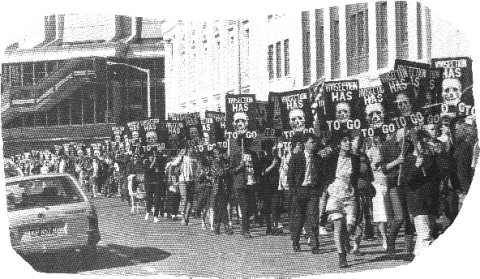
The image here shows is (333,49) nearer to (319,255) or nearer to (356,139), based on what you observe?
(356,139)

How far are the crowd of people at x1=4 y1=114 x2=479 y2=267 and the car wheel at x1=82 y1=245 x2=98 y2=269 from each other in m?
0.39

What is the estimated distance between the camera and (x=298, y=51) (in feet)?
17.3

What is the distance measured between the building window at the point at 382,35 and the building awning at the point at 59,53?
5.73ft

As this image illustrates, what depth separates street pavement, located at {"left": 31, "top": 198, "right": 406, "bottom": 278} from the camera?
5230 mm

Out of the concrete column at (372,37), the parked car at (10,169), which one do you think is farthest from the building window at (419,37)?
the parked car at (10,169)

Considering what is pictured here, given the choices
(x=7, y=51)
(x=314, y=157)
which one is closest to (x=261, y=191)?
(x=314, y=157)

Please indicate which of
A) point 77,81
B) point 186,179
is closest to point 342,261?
point 186,179

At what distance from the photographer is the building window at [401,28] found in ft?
17.1

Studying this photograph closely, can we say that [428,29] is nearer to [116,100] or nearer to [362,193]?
[362,193]

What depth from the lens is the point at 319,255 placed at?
5.31 metres

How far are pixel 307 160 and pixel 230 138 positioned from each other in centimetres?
55

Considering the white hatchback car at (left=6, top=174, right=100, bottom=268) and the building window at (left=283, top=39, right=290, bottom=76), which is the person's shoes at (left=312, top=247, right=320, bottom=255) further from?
the white hatchback car at (left=6, top=174, right=100, bottom=268)

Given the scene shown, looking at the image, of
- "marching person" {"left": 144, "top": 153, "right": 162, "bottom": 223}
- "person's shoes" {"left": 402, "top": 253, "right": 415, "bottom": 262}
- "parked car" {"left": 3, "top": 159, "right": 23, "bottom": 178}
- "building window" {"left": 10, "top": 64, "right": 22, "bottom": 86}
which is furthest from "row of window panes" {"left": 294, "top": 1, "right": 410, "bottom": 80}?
"parked car" {"left": 3, "top": 159, "right": 23, "bottom": 178}

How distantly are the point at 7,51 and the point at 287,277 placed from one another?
2.48m
